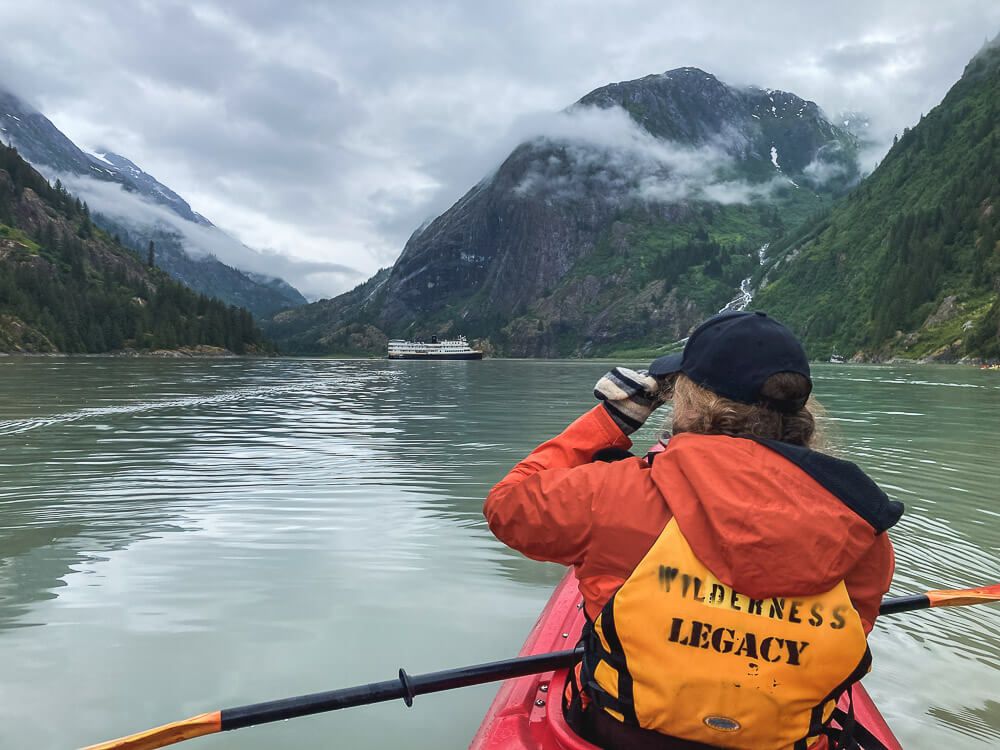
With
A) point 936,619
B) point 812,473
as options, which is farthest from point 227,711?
point 936,619

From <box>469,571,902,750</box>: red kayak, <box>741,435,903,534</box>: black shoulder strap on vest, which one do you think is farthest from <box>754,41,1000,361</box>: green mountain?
<box>741,435,903,534</box>: black shoulder strap on vest

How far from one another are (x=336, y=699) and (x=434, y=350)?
7295 inches

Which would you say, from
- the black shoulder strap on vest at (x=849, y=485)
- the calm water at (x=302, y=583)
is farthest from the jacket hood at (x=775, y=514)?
the calm water at (x=302, y=583)

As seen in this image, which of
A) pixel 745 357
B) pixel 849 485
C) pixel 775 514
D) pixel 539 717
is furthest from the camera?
pixel 539 717

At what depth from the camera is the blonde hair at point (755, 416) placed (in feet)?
9.57

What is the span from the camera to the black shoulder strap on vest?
2.52m

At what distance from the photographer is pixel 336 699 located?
378 centimetres

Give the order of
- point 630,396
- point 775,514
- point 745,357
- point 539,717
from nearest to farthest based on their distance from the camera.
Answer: point 775,514, point 745,357, point 630,396, point 539,717

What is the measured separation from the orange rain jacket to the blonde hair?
229 mm

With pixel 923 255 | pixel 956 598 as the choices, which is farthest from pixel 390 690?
pixel 923 255

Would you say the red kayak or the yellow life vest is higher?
the yellow life vest

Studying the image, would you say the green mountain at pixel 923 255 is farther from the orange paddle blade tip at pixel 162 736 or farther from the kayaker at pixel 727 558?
the orange paddle blade tip at pixel 162 736

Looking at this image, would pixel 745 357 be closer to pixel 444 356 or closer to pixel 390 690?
pixel 390 690

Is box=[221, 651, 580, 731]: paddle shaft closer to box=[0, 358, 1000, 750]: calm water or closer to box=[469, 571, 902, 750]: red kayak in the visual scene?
box=[469, 571, 902, 750]: red kayak
